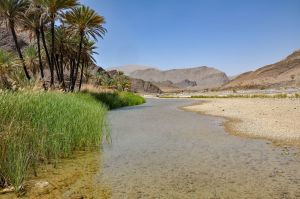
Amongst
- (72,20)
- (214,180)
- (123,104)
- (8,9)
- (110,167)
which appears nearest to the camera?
(214,180)

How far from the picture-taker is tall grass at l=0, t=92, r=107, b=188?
698 centimetres

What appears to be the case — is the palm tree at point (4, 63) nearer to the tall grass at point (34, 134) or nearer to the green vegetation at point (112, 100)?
the green vegetation at point (112, 100)

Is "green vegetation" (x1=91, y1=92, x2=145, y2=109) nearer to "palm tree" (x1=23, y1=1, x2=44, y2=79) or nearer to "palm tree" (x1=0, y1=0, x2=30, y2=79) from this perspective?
"palm tree" (x1=23, y1=1, x2=44, y2=79)

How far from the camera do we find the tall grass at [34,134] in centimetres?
698

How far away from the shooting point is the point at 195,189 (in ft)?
23.3

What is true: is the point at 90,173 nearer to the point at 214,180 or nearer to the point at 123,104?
the point at 214,180

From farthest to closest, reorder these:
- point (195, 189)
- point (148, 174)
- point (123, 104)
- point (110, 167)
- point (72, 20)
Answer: point (123, 104)
point (72, 20)
point (110, 167)
point (148, 174)
point (195, 189)

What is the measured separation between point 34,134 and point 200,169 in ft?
13.3

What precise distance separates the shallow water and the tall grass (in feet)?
3.49

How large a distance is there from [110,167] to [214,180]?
8.77 feet

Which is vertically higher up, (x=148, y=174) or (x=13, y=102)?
(x=13, y=102)

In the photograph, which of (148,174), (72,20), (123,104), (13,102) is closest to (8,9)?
(72,20)

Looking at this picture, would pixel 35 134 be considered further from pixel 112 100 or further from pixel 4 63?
pixel 4 63

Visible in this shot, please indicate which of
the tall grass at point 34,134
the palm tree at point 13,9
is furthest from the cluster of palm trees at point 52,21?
the tall grass at point 34,134
